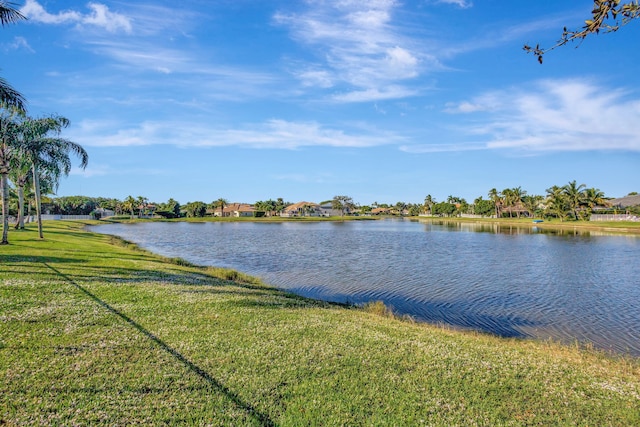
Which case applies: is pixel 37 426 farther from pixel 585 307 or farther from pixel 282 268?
pixel 282 268

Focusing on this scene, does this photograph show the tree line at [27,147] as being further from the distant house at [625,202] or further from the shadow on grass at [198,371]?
the distant house at [625,202]

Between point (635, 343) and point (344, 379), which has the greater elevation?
point (344, 379)

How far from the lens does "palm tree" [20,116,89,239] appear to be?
27.7m

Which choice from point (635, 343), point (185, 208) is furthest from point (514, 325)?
point (185, 208)

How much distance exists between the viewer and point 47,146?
96.7 feet

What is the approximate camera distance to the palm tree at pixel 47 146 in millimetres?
27703

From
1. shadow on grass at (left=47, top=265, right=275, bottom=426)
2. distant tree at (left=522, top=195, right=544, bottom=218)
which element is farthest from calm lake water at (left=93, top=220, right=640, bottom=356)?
distant tree at (left=522, top=195, right=544, bottom=218)

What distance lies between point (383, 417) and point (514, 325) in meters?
13.1

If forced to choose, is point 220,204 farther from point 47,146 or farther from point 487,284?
point 487,284

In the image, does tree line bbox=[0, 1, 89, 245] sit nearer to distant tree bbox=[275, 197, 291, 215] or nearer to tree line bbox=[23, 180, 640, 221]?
tree line bbox=[23, 180, 640, 221]

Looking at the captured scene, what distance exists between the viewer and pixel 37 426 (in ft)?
18.1

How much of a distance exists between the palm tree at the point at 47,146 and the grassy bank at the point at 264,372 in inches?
812

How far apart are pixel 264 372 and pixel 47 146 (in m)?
31.3

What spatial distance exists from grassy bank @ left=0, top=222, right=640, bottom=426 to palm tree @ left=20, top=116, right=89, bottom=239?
20.6 metres
